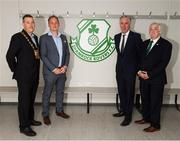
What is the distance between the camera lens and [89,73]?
211 inches

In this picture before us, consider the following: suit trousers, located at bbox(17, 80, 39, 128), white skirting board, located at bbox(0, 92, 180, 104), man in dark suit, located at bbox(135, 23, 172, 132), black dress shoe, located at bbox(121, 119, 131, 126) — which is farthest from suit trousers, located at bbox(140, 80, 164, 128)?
suit trousers, located at bbox(17, 80, 39, 128)

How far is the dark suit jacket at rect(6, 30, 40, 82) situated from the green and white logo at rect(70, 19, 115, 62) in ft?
4.87

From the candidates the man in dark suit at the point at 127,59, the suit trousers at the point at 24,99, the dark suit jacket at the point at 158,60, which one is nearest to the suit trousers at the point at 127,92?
the man in dark suit at the point at 127,59

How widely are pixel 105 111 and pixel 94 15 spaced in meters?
1.67

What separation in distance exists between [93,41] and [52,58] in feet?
3.85

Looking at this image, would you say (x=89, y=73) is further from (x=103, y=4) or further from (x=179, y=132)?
(x=179, y=132)

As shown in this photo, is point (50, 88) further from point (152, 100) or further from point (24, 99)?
point (152, 100)

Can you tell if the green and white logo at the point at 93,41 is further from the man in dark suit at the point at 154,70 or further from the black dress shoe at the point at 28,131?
the black dress shoe at the point at 28,131

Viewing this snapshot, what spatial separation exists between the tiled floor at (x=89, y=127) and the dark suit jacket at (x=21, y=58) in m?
0.81

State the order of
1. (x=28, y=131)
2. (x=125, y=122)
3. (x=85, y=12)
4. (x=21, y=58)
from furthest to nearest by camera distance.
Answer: (x=85, y=12), (x=125, y=122), (x=28, y=131), (x=21, y=58)

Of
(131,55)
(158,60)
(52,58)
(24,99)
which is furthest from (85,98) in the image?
(158,60)

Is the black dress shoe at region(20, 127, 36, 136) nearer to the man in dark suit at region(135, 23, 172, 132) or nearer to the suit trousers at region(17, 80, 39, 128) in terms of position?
the suit trousers at region(17, 80, 39, 128)

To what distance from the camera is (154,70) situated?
4051 millimetres

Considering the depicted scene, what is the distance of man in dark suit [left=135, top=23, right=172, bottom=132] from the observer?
4008 mm
